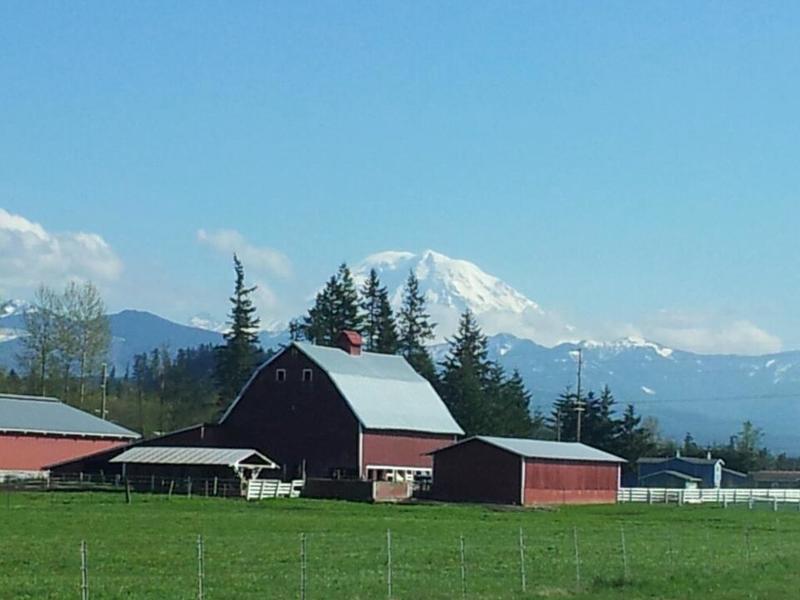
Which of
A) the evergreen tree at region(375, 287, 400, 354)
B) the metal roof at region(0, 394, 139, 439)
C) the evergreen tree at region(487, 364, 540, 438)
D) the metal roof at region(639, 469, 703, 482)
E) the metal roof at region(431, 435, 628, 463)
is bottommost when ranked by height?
the metal roof at region(639, 469, 703, 482)

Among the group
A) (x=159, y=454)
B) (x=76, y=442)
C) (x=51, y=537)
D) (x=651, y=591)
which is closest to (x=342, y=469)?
(x=159, y=454)

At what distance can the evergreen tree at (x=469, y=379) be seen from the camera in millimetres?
117713

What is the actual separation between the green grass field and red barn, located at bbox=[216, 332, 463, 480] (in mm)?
24065

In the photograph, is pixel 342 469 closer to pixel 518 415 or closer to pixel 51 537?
pixel 518 415

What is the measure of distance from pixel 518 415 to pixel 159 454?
44697 mm

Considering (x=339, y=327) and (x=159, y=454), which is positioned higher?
(x=339, y=327)

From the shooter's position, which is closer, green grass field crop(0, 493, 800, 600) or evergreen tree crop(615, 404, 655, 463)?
green grass field crop(0, 493, 800, 600)

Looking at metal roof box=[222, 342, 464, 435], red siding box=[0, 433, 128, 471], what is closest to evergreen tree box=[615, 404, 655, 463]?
metal roof box=[222, 342, 464, 435]

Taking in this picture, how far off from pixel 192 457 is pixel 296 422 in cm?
1033

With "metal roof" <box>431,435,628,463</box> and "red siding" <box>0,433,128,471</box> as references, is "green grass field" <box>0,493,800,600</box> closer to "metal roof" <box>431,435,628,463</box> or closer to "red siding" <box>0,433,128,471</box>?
"metal roof" <box>431,435,628,463</box>

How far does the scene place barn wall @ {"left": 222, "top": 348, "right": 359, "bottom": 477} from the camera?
88188mm

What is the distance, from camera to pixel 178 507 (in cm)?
6194

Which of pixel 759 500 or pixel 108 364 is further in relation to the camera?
pixel 108 364

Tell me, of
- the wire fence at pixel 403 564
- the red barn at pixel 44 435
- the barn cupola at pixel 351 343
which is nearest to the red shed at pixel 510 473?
the barn cupola at pixel 351 343
